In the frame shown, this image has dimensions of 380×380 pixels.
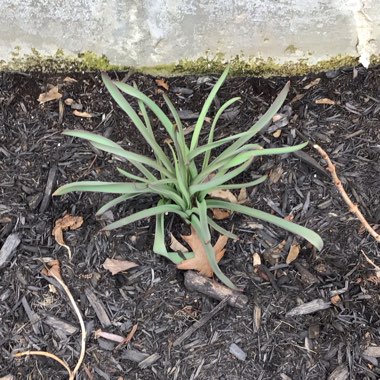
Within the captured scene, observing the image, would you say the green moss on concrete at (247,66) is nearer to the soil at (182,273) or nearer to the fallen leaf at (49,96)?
the soil at (182,273)

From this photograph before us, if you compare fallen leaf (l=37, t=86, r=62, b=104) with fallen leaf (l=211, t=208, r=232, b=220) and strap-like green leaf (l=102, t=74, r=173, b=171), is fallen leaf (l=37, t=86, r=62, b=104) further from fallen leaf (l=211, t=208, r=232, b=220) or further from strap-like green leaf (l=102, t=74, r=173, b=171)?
fallen leaf (l=211, t=208, r=232, b=220)

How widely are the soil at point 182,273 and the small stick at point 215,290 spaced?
3 cm

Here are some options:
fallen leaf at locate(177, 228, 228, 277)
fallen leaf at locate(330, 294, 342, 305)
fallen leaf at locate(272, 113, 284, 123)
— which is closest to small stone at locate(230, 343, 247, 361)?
fallen leaf at locate(177, 228, 228, 277)

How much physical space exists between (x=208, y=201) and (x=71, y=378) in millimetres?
722

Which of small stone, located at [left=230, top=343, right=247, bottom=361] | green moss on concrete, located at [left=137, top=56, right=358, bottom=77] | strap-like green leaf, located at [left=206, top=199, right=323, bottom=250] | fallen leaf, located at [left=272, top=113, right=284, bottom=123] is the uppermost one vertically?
green moss on concrete, located at [left=137, top=56, right=358, bottom=77]

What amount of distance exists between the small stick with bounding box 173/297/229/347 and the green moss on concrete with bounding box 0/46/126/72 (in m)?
0.95

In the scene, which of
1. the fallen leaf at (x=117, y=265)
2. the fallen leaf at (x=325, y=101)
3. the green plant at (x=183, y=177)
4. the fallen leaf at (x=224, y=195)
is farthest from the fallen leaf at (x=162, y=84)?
the fallen leaf at (x=117, y=265)

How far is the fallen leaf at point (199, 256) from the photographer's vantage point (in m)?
1.92

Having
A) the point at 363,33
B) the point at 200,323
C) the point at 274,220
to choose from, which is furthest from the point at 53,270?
the point at 363,33

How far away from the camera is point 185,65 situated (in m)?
2.16

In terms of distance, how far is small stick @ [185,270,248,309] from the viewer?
75.0 inches

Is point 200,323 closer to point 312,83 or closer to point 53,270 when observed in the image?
point 53,270

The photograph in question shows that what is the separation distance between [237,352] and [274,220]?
1.52 feet

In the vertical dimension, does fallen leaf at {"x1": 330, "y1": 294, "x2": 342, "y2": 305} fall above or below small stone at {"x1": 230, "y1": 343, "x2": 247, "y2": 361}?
above
